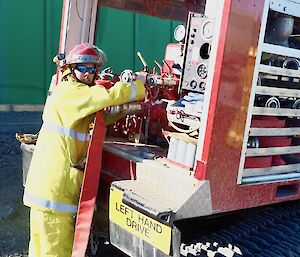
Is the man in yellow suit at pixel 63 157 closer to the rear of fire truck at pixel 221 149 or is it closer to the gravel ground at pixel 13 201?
the rear of fire truck at pixel 221 149

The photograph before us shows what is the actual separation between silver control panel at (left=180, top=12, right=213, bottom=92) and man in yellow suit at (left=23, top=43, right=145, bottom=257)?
0.98 feet

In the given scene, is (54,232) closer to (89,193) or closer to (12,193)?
(89,193)

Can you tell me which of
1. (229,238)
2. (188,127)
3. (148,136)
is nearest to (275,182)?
(229,238)

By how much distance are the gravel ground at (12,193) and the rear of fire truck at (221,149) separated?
1.35 m

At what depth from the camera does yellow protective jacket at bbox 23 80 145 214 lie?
299cm

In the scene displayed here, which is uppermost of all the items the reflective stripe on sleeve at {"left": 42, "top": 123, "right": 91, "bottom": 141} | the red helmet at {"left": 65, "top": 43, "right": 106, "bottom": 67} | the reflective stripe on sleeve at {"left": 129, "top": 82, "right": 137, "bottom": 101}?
the red helmet at {"left": 65, "top": 43, "right": 106, "bottom": 67}

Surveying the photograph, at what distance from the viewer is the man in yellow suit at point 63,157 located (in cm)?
303

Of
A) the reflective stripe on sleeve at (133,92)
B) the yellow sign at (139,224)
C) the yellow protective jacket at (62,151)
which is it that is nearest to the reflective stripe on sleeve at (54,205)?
the yellow protective jacket at (62,151)

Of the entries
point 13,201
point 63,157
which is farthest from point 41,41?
point 63,157

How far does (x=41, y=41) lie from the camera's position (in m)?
10.1

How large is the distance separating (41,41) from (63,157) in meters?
7.44

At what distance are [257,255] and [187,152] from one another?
24.6 inches

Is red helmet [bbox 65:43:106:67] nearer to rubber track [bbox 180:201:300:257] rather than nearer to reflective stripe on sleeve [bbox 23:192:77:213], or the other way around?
reflective stripe on sleeve [bbox 23:192:77:213]

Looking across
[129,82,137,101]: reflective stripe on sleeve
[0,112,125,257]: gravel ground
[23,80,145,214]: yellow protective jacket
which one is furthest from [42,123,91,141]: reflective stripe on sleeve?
[0,112,125,257]: gravel ground
